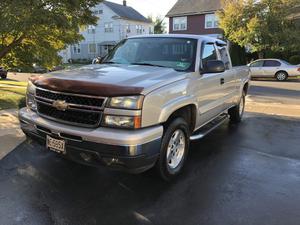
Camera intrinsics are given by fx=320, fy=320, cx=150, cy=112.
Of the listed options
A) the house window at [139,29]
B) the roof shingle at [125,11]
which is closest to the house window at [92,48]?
the roof shingle at [125,11]

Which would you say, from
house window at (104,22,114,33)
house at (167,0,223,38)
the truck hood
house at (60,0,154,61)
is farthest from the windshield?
house window at (104,22,114,33)

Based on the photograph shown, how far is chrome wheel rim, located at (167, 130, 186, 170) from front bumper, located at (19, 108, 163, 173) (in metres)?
0.56

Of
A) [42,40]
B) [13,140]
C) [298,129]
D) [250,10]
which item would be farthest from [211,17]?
[13,140]

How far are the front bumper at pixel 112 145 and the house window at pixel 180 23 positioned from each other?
124 feet

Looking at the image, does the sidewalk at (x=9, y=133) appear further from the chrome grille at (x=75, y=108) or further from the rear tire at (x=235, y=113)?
the rear tire at (x=235, y=113)

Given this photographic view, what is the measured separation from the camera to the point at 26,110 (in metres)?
4.54

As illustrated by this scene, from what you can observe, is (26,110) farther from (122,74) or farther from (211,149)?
(211,149)

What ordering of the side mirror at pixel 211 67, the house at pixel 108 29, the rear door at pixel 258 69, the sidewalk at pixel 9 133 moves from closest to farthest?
the side mirror at pixel 211 67, the sidewalk at pixel 9 133, the rear door at pixel 258 69, the house at pixel 108 29

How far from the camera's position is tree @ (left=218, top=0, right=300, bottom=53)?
83.0 ft

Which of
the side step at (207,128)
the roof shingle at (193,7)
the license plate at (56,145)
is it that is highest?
the roof shingle at (193,7)

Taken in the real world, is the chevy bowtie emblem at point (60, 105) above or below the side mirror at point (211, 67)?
below

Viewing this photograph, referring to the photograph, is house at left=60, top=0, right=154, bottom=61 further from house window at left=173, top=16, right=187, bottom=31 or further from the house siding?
the house siding

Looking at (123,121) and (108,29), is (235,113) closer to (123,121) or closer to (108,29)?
(123,121)

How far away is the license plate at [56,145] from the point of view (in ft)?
12.3
